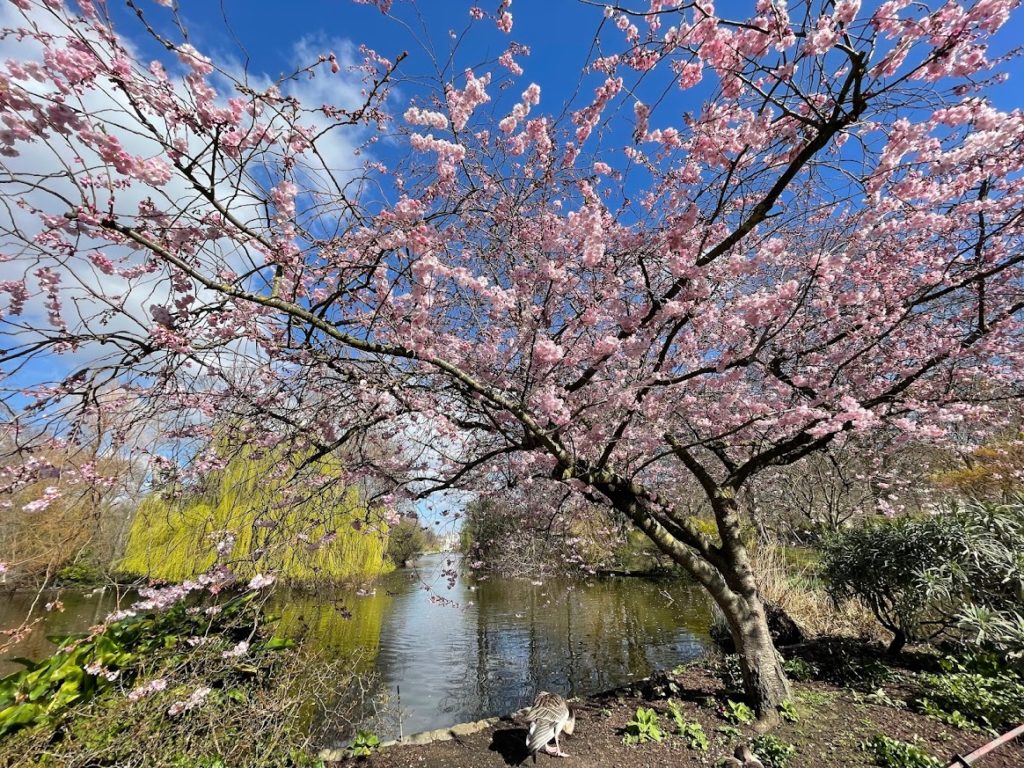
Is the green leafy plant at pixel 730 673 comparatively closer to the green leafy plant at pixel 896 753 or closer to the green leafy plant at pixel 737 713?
the green leafy plant at pixel 737 713

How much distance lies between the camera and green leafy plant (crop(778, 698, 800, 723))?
12.6ft

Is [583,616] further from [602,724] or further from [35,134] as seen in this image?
[35,134]

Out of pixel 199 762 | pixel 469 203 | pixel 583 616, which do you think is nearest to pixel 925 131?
pixel 469 203

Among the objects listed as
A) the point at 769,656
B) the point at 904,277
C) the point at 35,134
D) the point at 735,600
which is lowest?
the point at 769,656

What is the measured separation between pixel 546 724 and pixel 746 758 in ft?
4.46

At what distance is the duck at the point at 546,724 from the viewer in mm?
3461

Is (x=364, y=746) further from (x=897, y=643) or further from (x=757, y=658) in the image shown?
(x=897, y=643)

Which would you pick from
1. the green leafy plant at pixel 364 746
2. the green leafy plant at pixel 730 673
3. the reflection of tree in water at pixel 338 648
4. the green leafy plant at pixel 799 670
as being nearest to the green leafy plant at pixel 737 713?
the green leafy plant at pixel 730 673

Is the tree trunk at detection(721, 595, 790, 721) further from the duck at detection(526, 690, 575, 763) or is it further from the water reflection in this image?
the water reflection

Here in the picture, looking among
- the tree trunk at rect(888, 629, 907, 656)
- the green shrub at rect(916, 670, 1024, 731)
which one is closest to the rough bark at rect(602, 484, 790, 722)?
the green shrub at rect(916, 670, 1024, 731)

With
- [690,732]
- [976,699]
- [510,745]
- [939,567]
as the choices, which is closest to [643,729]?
[690,732]

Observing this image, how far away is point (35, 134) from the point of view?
72.2 inches

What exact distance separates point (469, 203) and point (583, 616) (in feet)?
34.6

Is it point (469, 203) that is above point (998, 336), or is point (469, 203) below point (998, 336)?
above
